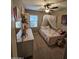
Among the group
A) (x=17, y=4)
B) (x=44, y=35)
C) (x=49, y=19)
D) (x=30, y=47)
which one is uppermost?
(x=17, y=4)

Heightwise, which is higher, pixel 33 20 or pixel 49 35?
pixel 33 20

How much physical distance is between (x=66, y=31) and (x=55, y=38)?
13 centimetres

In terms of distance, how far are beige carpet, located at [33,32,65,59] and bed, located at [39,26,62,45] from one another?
4cm

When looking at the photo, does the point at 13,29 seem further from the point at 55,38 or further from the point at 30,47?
the point at 55,38

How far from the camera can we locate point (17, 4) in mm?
1421

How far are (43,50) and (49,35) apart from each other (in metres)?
0.17

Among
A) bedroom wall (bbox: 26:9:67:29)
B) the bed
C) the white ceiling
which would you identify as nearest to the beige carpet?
the bed

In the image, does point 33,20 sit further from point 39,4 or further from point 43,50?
point 43,50

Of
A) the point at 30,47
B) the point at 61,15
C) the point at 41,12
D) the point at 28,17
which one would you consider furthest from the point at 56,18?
the point at 30,47

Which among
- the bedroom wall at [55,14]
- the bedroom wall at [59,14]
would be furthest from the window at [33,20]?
the bedroom wall at [59,14]

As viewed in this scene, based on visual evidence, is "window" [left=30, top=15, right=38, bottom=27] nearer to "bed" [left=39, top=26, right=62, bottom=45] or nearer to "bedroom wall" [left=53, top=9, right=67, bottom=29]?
"bed" [left=39, top=26, right=62, bottom=45]

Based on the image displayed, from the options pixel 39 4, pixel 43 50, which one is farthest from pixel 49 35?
Answer: pixel 39 4

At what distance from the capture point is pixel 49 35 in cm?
140
